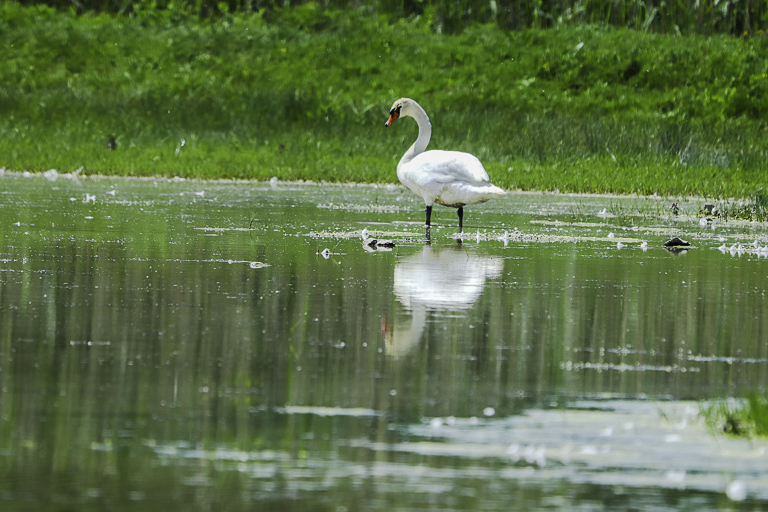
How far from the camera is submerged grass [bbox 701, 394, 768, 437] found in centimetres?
581

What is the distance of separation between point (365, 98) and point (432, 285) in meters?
23.2

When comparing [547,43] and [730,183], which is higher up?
[547,43]

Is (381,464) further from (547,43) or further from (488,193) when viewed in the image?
(547,43)

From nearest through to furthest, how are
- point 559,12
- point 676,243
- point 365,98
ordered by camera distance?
point 676,243, point 365,98, point 559,12

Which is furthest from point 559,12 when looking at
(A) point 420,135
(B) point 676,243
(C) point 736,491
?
(C) point 736,491

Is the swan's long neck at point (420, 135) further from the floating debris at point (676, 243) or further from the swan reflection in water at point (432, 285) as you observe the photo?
the floating debris at point (676, 243)

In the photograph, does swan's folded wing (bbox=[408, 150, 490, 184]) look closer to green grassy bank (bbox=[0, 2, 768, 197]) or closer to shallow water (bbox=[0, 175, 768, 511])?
shallow water (bbox=[0, 175, 768, 511])

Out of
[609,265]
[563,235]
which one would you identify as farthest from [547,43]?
[609,265]

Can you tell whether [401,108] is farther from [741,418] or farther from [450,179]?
[741,418]

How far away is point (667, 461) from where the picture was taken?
17.6 ft

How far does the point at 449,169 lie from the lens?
1548 centimetres

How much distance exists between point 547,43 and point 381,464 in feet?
109

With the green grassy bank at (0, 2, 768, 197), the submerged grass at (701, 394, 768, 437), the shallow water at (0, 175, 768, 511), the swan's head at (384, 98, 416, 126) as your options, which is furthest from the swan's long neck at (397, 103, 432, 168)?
the submerged grass at (701, 394, 768, 437)

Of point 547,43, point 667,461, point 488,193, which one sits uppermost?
point 547,43
